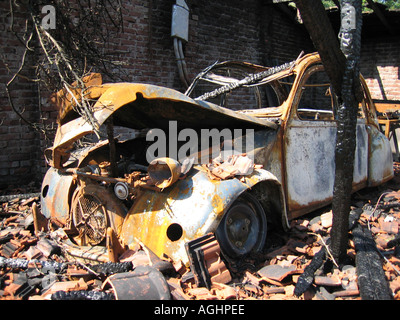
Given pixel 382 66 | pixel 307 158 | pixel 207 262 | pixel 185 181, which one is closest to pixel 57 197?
pixel 185 181

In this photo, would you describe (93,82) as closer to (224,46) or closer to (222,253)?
(222,253)

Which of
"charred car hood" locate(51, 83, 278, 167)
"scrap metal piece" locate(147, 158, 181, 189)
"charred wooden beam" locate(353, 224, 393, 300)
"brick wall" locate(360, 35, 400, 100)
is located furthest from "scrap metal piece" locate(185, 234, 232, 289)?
"brick wall" locate(360, 35, 400, 100)

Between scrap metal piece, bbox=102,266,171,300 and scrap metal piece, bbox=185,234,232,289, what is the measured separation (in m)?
0.28

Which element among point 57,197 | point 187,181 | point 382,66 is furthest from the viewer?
point 382,66

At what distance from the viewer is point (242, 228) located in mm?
2887

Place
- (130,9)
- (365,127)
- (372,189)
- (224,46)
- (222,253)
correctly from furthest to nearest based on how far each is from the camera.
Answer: (224,46)
(130,9)
(372,189)
(365,127)
(222,253)

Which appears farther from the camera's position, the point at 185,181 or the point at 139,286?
the point at 185,181

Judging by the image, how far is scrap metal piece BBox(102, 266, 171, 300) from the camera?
6.96 feet

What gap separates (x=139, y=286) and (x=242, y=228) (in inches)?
42.7

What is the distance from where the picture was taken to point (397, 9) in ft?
26.9

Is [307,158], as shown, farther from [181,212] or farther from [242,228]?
[181,212]

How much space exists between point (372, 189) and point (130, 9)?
207 inches
